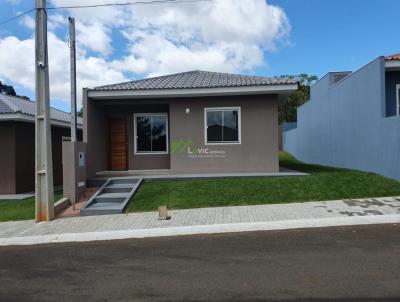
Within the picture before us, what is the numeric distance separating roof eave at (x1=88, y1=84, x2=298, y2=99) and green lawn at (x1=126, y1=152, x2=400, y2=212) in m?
2.97

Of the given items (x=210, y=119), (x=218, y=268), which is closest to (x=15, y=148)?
(x=210, y=119)

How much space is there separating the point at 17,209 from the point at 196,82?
7.28 meters

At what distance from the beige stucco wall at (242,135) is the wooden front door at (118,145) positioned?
8.21 feet

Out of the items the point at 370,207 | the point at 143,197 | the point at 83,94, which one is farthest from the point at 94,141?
the point at 370,207

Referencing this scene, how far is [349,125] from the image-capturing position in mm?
16406

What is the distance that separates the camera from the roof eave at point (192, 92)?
13.1 meters

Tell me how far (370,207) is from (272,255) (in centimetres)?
456

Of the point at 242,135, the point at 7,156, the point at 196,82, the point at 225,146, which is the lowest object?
the point at 7,156

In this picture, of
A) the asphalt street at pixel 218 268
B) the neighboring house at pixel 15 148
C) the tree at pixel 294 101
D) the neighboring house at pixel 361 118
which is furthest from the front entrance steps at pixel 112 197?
the tree at pixel 294 101

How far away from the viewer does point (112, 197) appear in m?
11.3

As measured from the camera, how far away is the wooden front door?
15625 mm

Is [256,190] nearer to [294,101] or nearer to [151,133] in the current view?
[151,133]

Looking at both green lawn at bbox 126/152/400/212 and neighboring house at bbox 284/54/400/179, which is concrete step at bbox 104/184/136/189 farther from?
neighboring house at bbox 284/54/400/179

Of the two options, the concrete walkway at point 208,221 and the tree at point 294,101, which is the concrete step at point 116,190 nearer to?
the concrete walkway at point 208,221
